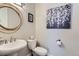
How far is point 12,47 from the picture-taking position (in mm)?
1234

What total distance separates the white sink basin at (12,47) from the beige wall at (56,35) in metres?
0.23

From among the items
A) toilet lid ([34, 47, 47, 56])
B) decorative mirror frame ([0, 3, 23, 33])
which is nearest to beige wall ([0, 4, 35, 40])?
decorative mirror frame ([0, 3, 23, 33])

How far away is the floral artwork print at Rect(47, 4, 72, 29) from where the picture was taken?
4.18 ft

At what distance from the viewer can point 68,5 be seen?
1262mm

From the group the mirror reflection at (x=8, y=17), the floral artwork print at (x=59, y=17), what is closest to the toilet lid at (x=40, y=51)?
the floral artwork print at (x=59, y=17)

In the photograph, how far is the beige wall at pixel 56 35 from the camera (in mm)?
1271

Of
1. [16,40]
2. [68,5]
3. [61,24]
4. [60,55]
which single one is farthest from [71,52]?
[16,40]

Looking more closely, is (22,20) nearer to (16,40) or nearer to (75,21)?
(16,40)

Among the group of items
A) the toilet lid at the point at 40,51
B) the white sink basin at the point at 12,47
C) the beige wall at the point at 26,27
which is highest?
the beige wall at the point at 26,27

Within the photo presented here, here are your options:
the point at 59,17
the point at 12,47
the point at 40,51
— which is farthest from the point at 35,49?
the point at 59,17

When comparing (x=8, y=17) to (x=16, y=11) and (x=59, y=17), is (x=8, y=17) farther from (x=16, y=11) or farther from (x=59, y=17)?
(x=59, y=17)

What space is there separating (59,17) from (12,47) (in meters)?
0.74

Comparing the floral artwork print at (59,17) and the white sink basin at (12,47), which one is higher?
the floral artwork print at (59,17)

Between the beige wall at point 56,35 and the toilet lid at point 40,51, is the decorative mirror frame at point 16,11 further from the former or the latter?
the toilet lid at point 40,51
